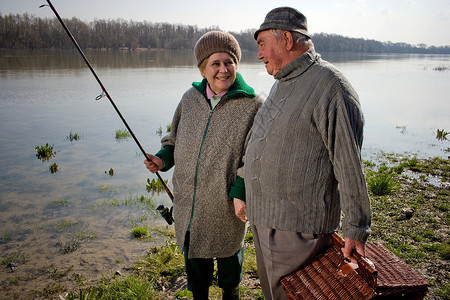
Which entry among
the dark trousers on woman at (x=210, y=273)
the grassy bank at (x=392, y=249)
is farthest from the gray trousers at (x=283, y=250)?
the grassy bank at (x=392, y=249)

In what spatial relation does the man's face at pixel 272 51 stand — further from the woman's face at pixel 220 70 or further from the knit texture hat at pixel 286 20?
the woman's face at pixel 220 70

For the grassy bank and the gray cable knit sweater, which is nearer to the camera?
the gray cable knit sweater

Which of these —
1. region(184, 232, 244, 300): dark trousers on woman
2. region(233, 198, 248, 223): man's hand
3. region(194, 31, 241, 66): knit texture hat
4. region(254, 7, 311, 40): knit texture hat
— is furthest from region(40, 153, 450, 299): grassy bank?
region(254, 7, 311, 40): knit texture hat

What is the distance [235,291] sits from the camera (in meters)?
2.66

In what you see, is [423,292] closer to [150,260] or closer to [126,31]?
[150,260]

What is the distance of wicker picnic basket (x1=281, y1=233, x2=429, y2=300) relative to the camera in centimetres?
146

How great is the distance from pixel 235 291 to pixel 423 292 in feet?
4.77

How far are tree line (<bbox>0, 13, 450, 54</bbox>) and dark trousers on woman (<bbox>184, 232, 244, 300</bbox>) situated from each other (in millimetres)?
31308

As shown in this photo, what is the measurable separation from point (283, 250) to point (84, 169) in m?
6.67

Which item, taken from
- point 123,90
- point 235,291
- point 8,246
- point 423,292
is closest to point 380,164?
point 235,291

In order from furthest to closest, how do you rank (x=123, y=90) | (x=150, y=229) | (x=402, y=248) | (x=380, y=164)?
1. (x=123, y=90)
2. (x=380, y=164)
3. (x=150, y=229)
4. (x=402, y=248)

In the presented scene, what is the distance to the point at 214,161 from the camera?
237cm

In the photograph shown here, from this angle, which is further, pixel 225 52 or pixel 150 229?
pixel 150 229

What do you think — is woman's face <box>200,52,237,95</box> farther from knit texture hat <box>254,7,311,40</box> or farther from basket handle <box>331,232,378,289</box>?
basket handle <box>331,232,378,289</box>
